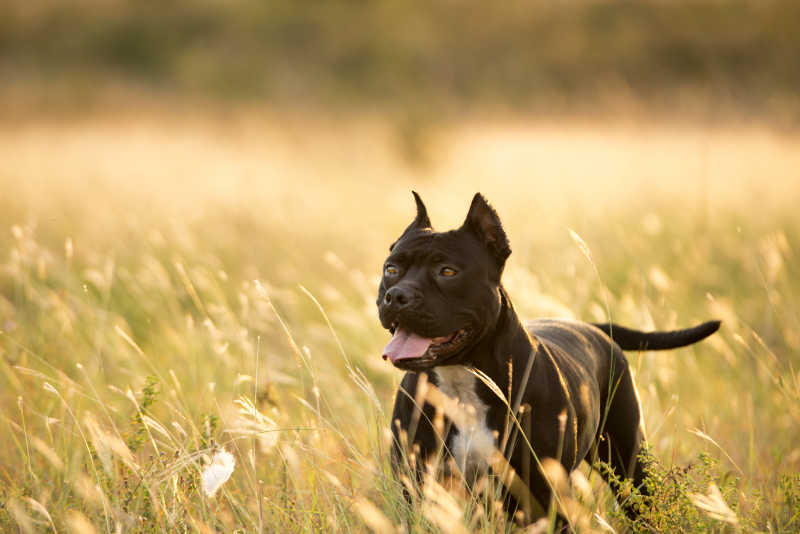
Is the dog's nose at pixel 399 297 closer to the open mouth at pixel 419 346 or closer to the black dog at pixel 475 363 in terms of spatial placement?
the black dog at pixel 475 363

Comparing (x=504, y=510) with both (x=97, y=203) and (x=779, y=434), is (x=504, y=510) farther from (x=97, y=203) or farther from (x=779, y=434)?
(x=97, y=203)

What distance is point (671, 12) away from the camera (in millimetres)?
47625

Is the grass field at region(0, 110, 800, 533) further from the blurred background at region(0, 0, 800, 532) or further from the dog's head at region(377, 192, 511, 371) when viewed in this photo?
the dog's head at region(377, 192, 511, 371)

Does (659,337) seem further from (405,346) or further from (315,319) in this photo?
(315,319)

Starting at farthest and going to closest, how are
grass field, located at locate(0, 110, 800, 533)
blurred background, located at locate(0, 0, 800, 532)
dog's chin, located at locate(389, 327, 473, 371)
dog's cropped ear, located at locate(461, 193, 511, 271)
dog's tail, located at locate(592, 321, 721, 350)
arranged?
dog's tail, located at locate(592, 321, 721, 350) < blurred background, located at locate(0, 0, 800, 532) < dog's cropped ear, located at locate(461, 193, 511, 271) < grass field, located at locate(0, 110, 800, 533) < dog's chin, located at locate(389, 327, 473, 371)

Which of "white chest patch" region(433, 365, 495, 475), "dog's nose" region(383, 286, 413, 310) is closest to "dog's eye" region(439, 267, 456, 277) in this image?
"dog's nose" region(383, 286, 413, 310)

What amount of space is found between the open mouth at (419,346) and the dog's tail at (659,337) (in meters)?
1.14

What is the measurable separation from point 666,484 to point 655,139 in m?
11.7

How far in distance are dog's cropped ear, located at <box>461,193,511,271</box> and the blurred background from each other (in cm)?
49

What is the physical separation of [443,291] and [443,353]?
25cm

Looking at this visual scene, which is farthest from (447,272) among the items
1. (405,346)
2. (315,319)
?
(315,319)

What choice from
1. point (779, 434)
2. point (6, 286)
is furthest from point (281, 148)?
point (779, 434)

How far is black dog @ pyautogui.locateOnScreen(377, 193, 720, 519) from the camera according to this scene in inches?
110

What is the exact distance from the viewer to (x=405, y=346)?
9.27 ft
